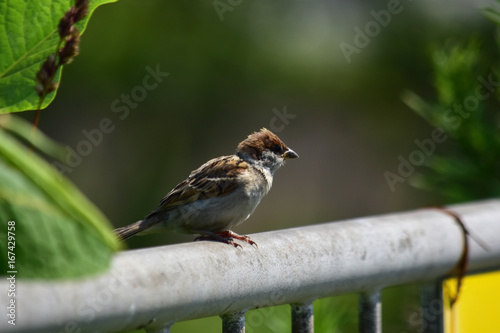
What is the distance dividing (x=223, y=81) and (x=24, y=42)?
18.7 ft

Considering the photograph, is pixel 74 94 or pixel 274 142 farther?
pixel 74 94

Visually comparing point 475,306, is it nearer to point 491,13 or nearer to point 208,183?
point 491,13

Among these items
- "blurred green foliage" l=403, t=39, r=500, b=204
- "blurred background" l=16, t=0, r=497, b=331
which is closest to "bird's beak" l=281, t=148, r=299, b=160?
"blurred green foliage" l=403, t=39, r=500, b=204

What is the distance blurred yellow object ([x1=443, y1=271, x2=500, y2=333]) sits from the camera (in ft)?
5.11

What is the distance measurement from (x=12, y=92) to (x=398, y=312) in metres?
2.09

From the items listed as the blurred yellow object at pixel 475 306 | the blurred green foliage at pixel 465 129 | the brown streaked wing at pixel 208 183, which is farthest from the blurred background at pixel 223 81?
the blurred yellow object at pixel 475 306

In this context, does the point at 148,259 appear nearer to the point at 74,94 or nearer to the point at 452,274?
the point at 452,274

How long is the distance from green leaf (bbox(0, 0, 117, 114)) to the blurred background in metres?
4.67

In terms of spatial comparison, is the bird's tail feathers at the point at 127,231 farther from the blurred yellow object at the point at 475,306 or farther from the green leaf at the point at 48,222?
the green leaf at the point at 48,222

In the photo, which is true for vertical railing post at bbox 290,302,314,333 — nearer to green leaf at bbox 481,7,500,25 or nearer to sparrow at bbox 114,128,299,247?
green leaf at bbox 481,7,500,25

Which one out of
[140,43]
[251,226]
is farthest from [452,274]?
[251,226]

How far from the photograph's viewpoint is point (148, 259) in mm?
893

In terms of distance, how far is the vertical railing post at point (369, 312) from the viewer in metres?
1.34

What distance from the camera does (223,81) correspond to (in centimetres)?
634
